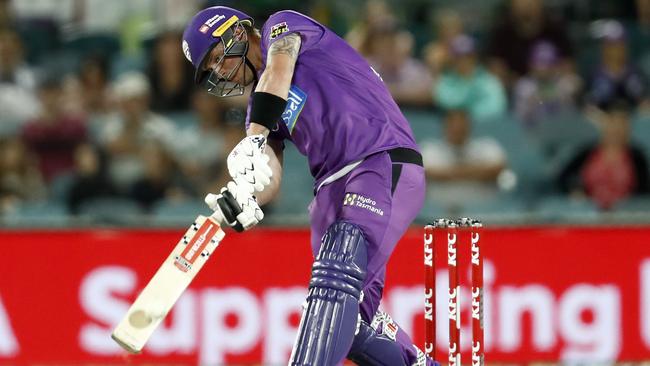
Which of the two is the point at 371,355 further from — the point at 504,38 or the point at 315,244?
the point at 504,38

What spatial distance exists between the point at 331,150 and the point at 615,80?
5.71m

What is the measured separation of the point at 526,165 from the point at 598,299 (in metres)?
1.83

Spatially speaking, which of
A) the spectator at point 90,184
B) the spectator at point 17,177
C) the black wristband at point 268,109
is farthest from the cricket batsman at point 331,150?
the spectator at point 17,177

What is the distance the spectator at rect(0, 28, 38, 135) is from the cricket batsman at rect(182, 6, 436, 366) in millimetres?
5515

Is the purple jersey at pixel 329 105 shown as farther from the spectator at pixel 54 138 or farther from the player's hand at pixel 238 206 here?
the spectator at pixel 54 138

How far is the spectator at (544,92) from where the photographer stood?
33.3 ft

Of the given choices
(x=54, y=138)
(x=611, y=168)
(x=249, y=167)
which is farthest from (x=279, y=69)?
(x=54, y=138)

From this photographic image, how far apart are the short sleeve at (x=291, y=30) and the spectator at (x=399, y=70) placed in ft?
16.5

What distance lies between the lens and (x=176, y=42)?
10.4 metres

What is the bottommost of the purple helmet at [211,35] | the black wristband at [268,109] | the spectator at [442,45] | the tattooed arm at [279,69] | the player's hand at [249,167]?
the player's hand at [249,167]

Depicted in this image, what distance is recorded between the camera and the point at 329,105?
510cm

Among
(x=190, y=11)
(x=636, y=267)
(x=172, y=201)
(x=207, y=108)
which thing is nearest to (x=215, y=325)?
(x=172, y=201)

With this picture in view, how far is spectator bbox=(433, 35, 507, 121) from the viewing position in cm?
1015

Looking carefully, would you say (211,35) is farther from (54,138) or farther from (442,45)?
(442,45)
